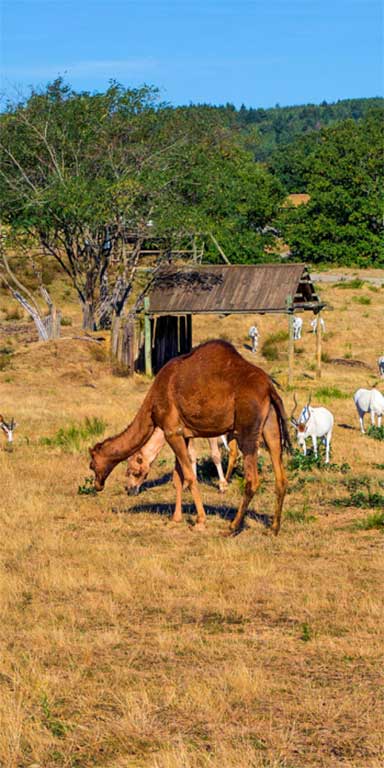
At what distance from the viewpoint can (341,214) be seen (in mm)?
68688

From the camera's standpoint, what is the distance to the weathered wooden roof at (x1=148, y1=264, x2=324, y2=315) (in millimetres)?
32719

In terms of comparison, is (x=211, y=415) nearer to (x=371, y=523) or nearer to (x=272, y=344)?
(x=371, y=523)

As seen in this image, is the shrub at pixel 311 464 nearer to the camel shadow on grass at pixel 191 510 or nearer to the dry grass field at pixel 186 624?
the dry grass field at pixel 186 624

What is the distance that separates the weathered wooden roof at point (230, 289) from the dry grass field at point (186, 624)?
15.4 metres

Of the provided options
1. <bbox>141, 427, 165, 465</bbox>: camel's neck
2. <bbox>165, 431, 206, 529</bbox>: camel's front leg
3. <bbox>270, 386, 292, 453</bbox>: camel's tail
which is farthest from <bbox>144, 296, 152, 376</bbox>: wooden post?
<bbox>270, 386, 292, 453</bbox>: camel's tail

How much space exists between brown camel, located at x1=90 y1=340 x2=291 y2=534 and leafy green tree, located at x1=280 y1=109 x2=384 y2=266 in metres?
56.2

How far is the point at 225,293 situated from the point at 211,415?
70.1 feet

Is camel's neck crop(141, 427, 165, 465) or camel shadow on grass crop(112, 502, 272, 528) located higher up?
camel's neck crop(141, 427, 165, 465)

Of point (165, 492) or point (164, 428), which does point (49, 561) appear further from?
point (165, 492)

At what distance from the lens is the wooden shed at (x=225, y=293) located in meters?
32.7

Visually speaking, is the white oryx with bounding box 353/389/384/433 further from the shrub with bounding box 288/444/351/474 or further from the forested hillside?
the forested hillside

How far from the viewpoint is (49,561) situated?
11.0m

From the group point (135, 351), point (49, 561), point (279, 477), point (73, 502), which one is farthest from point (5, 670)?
point (135, 351)

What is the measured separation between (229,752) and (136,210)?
2944 centimetres
